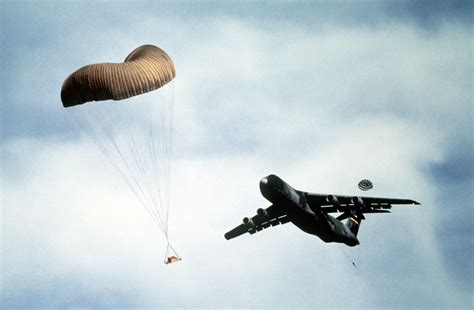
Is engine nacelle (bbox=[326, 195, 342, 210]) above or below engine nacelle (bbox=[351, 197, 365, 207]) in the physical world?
below

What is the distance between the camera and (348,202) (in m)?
30.4

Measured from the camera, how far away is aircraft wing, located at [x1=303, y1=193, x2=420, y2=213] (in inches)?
1118

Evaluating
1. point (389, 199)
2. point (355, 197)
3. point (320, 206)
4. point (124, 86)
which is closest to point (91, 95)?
point (124, 86)

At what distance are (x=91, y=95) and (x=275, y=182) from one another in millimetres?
10319

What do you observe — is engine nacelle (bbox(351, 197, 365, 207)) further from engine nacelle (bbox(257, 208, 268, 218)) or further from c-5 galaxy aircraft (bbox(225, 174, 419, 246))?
engine nacelle (bbox(257, 208, 268, 218))

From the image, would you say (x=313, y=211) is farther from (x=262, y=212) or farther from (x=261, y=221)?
(x=261, y=221)

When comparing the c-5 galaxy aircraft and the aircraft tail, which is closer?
the c-5 galaxy aircraft

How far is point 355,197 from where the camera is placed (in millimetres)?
29984

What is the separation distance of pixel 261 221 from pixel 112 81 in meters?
16.9

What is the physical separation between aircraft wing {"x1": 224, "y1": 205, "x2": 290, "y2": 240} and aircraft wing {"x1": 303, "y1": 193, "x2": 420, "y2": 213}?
3061 mm

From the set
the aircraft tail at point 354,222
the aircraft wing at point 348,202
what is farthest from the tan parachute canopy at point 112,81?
the aircraft tail at point 354,222

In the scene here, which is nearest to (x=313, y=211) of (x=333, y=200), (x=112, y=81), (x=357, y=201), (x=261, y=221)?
(x=333, y=200)

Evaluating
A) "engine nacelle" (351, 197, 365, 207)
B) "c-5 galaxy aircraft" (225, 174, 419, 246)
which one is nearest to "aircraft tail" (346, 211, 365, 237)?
"c-5 galaxy aircraft" (225, 174, 419, 246)

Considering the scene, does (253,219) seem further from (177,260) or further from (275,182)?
(177,260)
